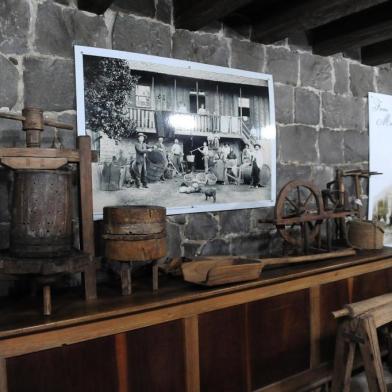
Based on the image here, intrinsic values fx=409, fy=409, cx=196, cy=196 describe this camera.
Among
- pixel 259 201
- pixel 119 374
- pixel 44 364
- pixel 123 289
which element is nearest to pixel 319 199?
pixel 259 201

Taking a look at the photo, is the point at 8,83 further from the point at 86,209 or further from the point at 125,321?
the point at 125,321

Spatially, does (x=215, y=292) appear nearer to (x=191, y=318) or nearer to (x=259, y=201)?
(x=191, y=318)

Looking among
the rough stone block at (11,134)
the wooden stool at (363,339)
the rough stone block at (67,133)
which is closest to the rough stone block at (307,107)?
the wooden stool at (363,339)

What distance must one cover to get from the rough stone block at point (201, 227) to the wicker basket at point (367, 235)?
944mm

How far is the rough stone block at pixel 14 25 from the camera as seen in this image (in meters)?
→ 1.83

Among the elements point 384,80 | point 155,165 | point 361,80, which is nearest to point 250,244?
point 155,165

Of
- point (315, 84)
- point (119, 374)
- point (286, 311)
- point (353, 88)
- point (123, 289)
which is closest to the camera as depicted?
point (119, 374)

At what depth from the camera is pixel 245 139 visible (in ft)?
8.58

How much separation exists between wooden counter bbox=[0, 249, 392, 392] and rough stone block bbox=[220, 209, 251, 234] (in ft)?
1.69

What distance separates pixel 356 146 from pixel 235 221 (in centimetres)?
139

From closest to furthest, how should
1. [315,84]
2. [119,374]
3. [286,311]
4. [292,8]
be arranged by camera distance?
1. [119,374]
2. [286,311]
3. [292,8]
4. [315,84]

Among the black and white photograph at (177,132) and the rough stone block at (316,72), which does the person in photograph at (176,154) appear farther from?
the rough stone block at (316,72)

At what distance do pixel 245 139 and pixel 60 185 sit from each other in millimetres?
1365

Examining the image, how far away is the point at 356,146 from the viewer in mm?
3316
